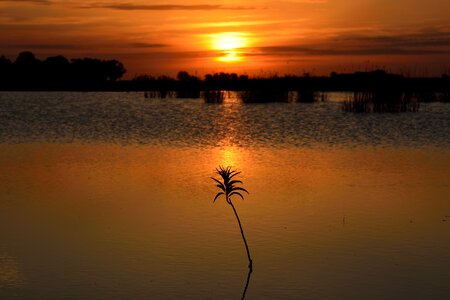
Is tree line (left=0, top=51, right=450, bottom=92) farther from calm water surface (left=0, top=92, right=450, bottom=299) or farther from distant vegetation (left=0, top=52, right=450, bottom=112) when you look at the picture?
calm water surface (left=0, top=92, right=450, bottom=299)

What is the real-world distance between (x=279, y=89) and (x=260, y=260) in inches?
1663

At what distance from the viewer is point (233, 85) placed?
54.3 m

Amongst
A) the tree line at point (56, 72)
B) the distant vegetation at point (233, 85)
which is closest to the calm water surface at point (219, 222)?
the distant vegetation at point (233, 85)

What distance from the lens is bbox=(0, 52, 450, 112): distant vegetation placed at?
146 ft

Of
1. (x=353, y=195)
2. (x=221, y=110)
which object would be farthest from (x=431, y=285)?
(x=221, y=110)

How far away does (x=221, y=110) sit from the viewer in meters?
46.4

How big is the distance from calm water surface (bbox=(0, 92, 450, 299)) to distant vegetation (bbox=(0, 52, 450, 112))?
69.8 feet

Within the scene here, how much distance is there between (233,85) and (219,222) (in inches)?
1734

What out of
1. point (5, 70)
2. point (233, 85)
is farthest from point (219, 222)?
point (5, 70)

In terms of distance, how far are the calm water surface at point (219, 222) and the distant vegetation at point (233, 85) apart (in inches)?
838

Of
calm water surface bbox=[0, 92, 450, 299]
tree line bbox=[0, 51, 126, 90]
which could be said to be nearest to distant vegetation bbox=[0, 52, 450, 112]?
tree line bbox=[0, 51, 126, 90]

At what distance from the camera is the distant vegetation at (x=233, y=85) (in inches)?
1747

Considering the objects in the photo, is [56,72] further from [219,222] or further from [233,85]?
[219,222]

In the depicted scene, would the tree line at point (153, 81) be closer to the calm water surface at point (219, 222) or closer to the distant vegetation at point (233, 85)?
the distant vegetation at point (233, 85)
